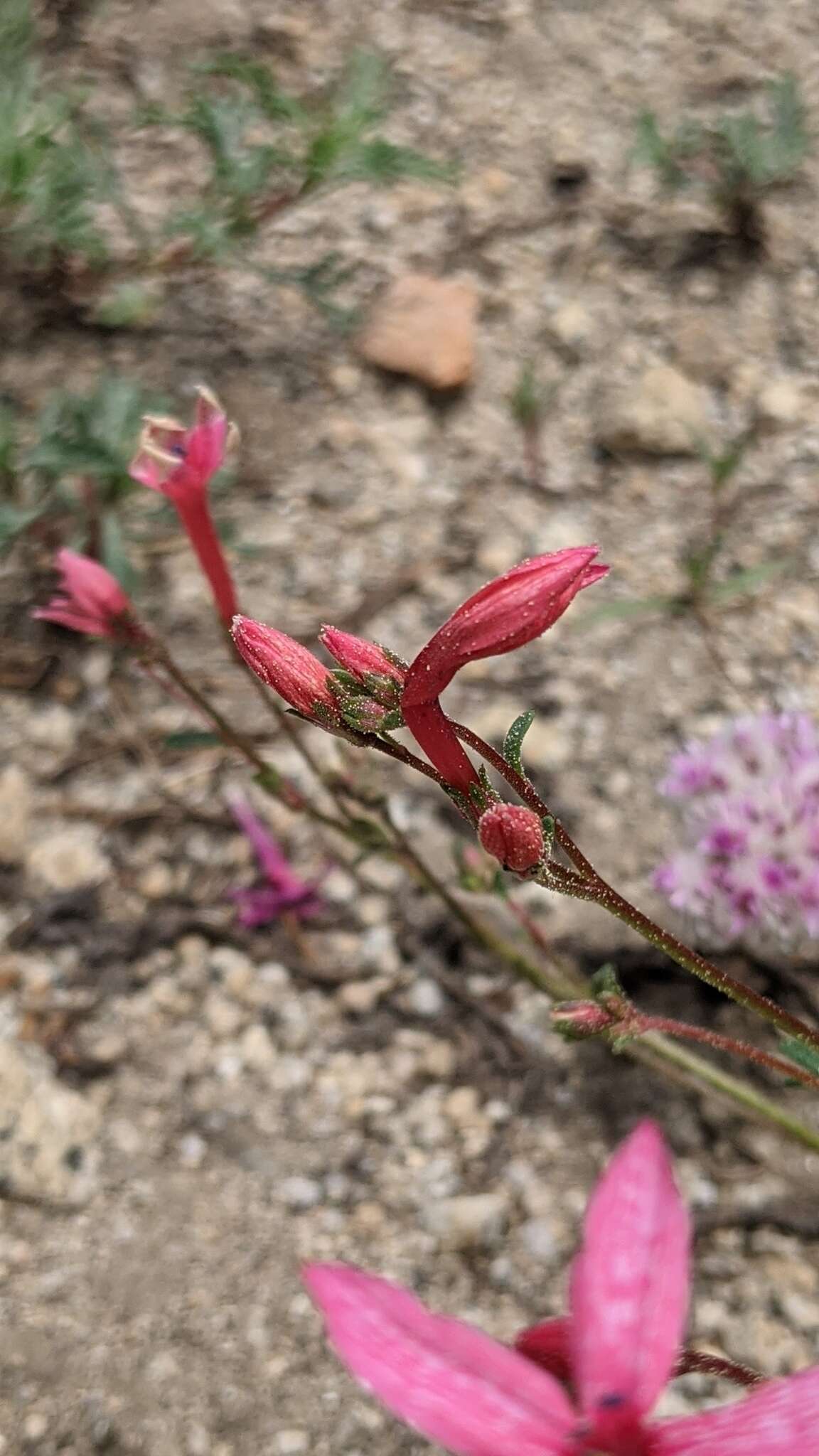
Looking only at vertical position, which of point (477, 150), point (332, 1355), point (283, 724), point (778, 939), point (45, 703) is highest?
point (477, 150)

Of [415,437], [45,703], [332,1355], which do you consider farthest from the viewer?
[415,437]

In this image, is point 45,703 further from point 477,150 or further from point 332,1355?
point 477,150

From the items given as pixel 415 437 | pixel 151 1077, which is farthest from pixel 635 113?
pixel 151 1077

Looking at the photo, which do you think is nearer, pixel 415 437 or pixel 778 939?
pixel 778 939

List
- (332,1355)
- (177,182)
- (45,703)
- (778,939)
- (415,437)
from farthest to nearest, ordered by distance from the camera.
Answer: (177,182) < (415,437) < (45,703) < (778,939) < (332,1355)

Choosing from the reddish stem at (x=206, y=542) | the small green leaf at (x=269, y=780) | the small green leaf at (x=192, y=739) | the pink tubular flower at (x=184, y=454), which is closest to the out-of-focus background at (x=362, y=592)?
the small green leaf at (x=269, y=780)

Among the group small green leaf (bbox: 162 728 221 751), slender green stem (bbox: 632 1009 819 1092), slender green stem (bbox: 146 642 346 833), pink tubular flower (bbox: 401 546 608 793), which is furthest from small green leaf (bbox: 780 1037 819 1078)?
small green leaf (bbox: 162 728 221 751)

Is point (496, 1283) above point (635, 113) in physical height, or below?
below

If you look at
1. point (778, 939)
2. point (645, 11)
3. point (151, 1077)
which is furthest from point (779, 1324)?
point (645, 11)
